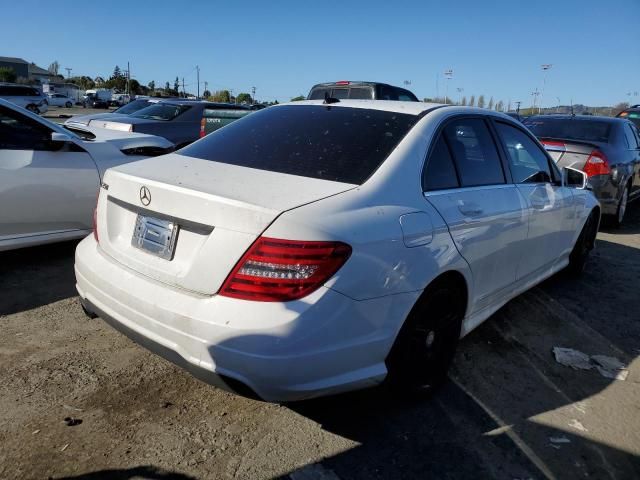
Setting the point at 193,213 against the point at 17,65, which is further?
the point at 17,65

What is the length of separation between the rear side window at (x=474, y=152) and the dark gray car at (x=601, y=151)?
4.34 metres

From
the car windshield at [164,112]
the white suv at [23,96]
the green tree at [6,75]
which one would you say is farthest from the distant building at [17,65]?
the car windshield at [164,112]

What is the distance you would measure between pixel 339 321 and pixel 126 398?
4.51 ft

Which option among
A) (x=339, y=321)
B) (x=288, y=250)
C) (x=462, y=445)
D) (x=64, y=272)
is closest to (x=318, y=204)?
(x=288, y=250)

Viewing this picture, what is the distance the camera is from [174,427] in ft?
8.38

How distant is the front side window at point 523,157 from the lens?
366 centimetres

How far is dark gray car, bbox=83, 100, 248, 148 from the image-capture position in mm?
9062

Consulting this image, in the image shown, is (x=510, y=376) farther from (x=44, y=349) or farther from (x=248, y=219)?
(x=44, y=349)

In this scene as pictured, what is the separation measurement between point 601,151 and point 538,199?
166 inches

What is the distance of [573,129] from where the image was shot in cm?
808

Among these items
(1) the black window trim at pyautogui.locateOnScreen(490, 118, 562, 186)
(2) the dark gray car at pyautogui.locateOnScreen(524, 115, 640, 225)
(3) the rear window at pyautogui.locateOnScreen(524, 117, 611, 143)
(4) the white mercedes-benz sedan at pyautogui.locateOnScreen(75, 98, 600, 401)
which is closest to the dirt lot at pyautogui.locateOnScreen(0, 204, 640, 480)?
(4) the white mercedes-benz sedan at pyautogui.locateOnScreen(75, 98, 600, 401)

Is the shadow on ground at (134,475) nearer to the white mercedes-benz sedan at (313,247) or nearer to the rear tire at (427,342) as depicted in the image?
the white mercedes-benz sedan at (313,247)

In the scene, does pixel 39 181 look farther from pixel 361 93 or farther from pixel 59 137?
pixel 361 93

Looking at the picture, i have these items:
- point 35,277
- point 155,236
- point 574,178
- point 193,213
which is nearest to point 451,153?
point 193,213
